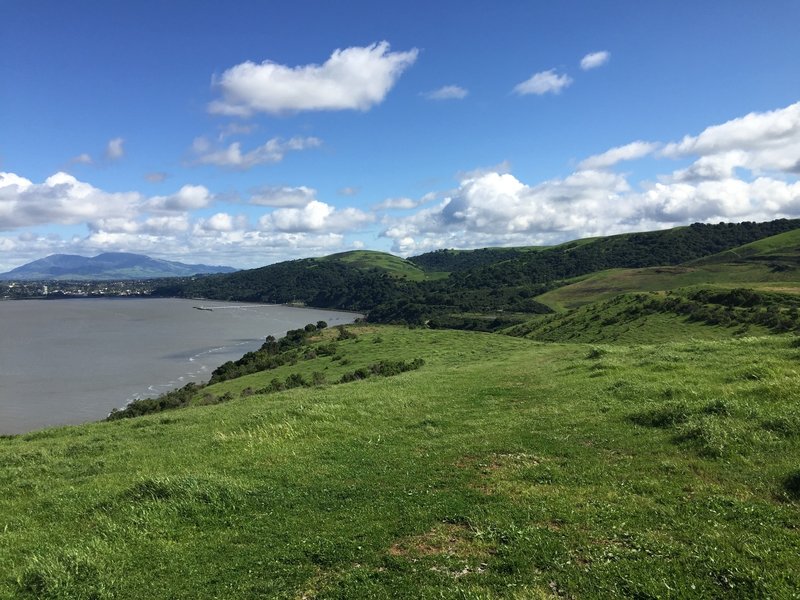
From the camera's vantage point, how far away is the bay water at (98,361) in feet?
222

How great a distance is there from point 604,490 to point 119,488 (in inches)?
495

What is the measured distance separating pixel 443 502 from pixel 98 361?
116009mm

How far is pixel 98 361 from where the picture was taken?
10675 centimetres

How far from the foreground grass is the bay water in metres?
52.1

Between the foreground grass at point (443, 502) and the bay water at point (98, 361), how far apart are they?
2053 inches

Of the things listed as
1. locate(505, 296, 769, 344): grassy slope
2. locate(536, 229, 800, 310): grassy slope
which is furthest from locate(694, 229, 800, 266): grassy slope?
locate(505, 296, 769, 344): grassy slope

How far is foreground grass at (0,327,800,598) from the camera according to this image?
8422 mm

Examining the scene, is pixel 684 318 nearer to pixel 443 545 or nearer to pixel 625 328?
pixel 625 328

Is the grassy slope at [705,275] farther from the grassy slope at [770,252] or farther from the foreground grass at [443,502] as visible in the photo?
the foreground grass at [443,502]

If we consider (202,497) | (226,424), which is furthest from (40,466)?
(202,497)

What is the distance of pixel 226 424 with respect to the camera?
2225cm

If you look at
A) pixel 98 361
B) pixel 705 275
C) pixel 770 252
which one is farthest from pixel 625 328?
pixel 770 252

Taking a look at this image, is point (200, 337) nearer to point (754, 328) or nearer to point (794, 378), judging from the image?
point (754, 328)

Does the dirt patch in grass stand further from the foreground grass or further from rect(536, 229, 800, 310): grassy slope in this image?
rect(536, 229, 800, 310): grassy slope
